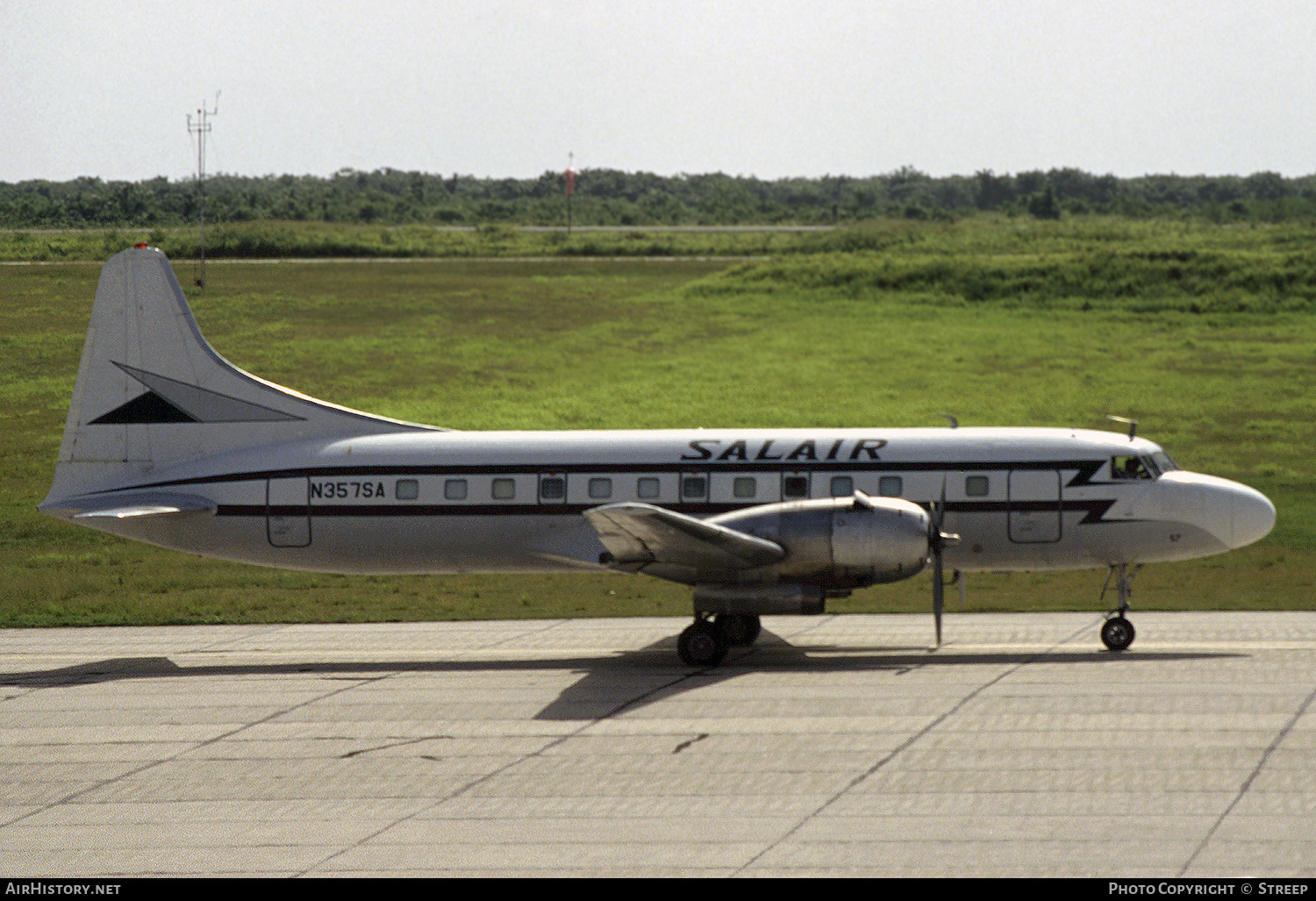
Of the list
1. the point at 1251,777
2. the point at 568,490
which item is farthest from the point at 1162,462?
the point at 568,490

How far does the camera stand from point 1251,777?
15.8 m

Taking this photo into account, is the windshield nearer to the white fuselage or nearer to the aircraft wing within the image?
the white fuselage

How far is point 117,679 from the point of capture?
78.4 feet

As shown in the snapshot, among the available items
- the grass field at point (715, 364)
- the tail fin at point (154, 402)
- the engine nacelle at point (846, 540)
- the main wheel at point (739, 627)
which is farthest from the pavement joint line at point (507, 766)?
the grass field at point (715, 364)

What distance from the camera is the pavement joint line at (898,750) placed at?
46.0ft

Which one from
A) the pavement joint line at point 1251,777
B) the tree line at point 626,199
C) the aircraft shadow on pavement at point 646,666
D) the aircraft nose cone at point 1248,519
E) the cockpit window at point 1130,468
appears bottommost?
the aircraft shadow on pavement at point 646,666

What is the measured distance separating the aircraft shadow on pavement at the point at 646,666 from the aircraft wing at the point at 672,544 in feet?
5.37

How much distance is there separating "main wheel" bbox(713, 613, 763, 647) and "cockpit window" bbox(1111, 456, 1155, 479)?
6568mm

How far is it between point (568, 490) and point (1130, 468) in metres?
9.57

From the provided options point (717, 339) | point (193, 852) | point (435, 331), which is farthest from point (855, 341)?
point (193, 852)

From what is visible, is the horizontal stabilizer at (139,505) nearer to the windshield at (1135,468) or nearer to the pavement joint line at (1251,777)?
the windshield at (1135,468)

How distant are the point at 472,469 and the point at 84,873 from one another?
12.2 m

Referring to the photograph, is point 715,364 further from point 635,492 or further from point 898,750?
point 898,750

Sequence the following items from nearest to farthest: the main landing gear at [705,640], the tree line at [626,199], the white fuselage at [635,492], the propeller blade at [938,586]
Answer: the propeller blade at [938,586], the main landing gear at [705,640], the white fuselage at [635,492], the tree line at [626,199]
